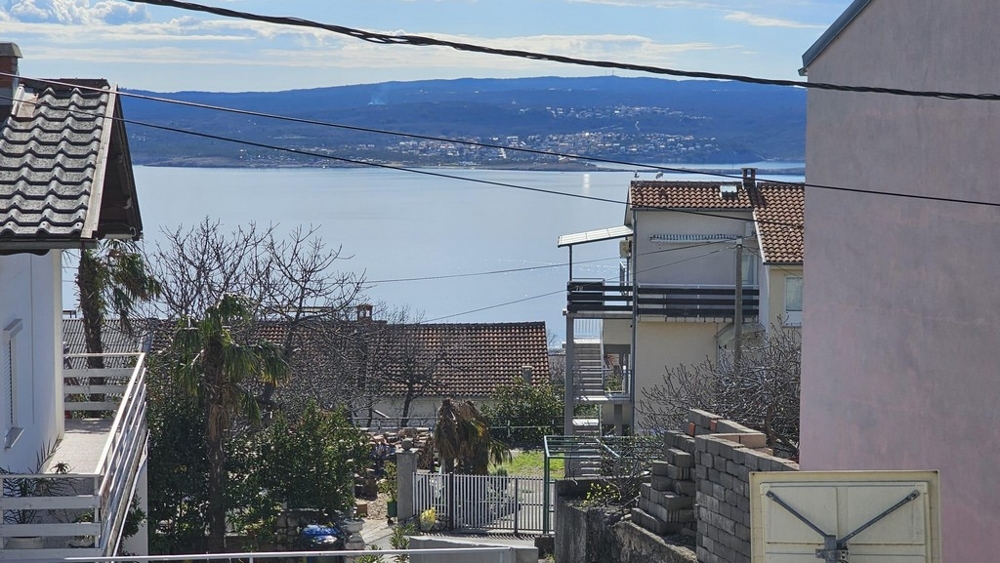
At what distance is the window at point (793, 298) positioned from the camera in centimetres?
3112

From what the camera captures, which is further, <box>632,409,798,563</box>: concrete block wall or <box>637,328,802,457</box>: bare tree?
<box>637,328,802,457</box>: bare tree

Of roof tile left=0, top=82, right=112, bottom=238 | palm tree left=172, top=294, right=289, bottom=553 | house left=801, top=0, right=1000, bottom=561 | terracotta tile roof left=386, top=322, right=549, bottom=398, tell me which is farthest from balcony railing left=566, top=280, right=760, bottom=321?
roof tile left=0, top=82, right=112, bottom=238

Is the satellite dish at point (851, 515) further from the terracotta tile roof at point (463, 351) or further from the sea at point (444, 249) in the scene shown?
the sea at point (444, 249)

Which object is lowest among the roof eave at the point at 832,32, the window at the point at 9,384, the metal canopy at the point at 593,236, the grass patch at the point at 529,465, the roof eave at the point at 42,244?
the grass patch at the point at 529,465

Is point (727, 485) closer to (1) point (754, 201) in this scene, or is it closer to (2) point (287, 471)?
(2) point (287, 471)

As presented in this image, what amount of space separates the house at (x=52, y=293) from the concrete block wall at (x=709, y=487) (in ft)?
19.1

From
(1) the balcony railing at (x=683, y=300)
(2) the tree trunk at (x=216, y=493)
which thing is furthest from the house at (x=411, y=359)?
(2) the tree trunk at (x=216, y=493)

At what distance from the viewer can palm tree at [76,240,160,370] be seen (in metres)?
22.2

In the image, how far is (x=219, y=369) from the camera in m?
20.5

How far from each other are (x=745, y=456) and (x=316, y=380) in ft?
69.4

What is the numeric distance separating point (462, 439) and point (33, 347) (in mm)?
14715

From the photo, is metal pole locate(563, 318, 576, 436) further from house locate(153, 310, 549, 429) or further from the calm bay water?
the calm bay water

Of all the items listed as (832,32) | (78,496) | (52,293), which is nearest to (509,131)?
(52,293)

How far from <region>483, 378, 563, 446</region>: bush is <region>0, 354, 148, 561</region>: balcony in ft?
77.1
